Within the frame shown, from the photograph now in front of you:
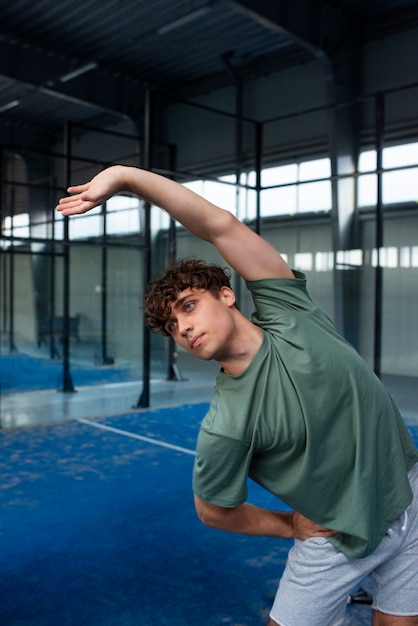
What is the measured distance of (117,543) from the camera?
10.5 ft

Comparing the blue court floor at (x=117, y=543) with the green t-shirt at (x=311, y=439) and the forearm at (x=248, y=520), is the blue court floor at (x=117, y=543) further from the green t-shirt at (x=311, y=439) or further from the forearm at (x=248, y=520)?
the green t-shirt at (x=311, y=439)

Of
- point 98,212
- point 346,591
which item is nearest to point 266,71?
point 98,212

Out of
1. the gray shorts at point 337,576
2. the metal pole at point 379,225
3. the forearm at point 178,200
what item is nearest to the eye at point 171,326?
the forearm at point 178,200

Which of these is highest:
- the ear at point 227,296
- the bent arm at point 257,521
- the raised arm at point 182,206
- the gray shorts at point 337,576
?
the raised arm at point 182,206

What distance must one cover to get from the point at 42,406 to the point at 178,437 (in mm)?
2150

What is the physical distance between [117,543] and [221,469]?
2.14m

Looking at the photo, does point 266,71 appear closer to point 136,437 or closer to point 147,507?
point 136,437

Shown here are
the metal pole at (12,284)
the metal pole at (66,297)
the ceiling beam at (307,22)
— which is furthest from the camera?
the metal pole at (12,284)

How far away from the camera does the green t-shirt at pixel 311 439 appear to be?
4.28 ft

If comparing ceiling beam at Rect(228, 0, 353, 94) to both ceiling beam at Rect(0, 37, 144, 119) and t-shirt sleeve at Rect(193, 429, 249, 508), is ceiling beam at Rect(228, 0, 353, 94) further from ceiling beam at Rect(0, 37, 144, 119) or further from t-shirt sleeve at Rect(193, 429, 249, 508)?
t-shirt sleeve at Rect(193, 429, 249, 508)

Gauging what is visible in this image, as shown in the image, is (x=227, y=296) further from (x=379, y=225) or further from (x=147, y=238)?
(x=147, y=238)

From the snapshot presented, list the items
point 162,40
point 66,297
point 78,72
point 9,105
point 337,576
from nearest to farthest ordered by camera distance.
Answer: point 337,576 → point 66,297 → point 162,40 → point 78,72 → point 9,105

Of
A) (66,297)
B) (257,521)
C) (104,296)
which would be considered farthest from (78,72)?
(257,521)

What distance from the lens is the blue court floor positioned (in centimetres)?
254
